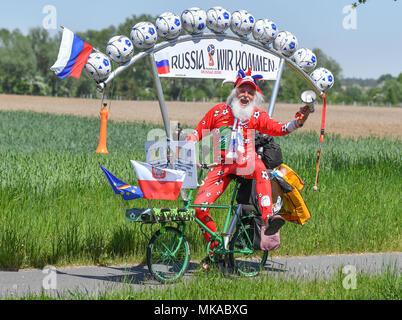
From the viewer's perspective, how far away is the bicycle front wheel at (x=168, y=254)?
6141 mm

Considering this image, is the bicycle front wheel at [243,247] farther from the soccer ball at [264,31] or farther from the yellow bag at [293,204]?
the soccer ball at [264,31]

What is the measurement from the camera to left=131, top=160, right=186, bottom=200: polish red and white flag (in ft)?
18.9

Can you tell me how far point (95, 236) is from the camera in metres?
7.45

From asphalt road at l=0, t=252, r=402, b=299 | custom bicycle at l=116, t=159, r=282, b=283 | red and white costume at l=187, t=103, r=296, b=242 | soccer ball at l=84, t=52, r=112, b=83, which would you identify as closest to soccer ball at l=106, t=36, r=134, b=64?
soccer ball at l=84, t=52, r=112, b=83

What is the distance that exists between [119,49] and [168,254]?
3.01m

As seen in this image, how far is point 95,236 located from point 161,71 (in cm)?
255

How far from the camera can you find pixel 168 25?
8.65m

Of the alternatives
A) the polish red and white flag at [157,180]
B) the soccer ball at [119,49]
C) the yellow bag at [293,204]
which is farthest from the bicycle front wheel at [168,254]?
the soccer ball at [119,49]

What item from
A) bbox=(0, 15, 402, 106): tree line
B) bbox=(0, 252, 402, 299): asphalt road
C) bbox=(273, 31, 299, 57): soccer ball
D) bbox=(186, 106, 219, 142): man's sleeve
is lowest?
bbox=(0, 252, 402, 299): asphalt road

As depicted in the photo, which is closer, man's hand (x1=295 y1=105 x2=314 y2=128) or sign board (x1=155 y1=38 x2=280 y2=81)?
man's hand (x1=295 y1=105 x2=314 y2=128)

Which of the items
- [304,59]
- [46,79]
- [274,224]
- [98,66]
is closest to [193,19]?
[98,66]

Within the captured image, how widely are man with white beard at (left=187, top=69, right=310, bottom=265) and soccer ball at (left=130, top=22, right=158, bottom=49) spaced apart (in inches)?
78.8

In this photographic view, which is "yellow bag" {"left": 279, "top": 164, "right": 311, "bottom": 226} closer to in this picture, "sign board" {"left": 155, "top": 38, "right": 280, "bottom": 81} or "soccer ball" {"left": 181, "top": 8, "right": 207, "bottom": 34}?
"sign board" {"left": 155, "top": 38, "right": 280, "bottom": 81}
